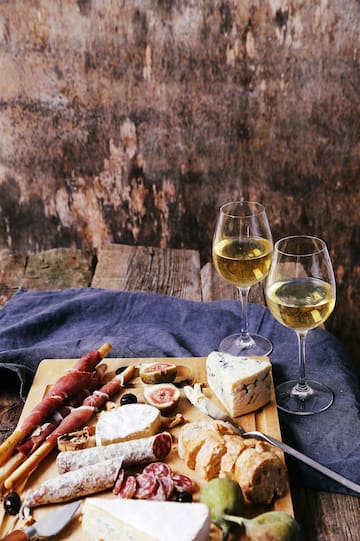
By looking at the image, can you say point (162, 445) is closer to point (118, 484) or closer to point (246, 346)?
point (118, 484)

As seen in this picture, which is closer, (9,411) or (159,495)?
(159,495)

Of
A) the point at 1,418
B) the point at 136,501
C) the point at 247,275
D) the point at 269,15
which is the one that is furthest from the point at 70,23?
the point at 136,501

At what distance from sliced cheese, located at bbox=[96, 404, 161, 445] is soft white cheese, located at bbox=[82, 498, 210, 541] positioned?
0.20 meters

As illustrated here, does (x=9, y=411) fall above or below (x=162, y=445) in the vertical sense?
below

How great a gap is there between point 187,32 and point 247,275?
4.21 feet

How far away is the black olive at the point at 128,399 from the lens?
154 cm

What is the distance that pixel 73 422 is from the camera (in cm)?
146

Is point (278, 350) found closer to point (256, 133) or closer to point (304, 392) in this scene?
point (304, 392)

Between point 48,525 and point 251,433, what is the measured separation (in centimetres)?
45

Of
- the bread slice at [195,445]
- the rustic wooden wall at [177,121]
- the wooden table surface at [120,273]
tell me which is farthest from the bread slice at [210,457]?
the rustic wooden wall at [177,121]

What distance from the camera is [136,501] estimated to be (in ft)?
3.84

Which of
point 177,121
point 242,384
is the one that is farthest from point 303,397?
point 177,121

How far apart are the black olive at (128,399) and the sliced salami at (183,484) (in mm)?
289

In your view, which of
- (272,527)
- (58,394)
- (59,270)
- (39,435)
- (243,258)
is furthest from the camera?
(59,270)
